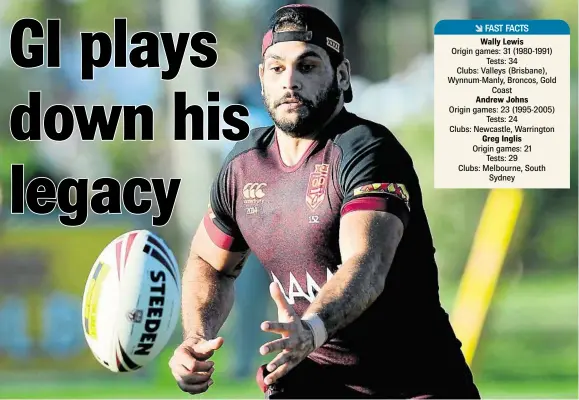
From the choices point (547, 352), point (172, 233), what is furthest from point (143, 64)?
point (547, 352)

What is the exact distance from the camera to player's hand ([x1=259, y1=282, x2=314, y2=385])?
308 centimetres

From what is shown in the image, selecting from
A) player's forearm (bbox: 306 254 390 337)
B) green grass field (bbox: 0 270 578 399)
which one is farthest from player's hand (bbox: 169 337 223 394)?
green grass field (bbox: 0 270 578 399)

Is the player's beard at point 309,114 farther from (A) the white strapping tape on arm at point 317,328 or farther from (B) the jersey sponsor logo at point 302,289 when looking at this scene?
(A) the white strapping tape on arm at point 317,328

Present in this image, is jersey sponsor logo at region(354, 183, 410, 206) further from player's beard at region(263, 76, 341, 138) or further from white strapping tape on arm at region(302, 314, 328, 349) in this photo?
white strapping tape on arm at region(302, 314, 328, 349)

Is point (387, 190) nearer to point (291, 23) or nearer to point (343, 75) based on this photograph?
point (343, 75)

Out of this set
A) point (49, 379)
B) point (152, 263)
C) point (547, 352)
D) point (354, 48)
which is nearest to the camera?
point (152, 263)

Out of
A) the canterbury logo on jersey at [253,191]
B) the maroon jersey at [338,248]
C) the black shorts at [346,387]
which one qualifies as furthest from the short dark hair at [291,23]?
the black shorts at [346,387]

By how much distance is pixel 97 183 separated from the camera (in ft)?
23.1

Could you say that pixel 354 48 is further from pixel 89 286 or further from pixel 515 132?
pixel 89 286

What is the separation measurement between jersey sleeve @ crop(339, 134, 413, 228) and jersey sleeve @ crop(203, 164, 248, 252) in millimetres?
617

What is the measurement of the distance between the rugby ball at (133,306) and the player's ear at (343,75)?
3.88 feet

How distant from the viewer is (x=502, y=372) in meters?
9.51

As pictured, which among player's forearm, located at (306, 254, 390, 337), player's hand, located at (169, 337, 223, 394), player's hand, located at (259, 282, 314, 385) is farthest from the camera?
player's hand, located at (169, 337, 223, 394)

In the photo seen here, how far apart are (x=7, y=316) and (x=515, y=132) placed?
4.52 metres
